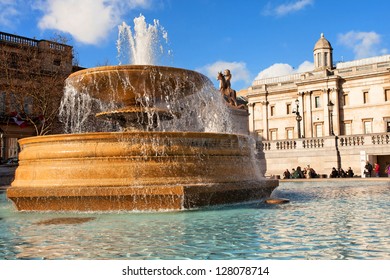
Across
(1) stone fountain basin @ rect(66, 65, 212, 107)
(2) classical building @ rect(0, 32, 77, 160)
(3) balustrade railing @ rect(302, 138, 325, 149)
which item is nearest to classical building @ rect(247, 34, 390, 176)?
(3) balustrade railing @ rect(302, 138, 325, 149)

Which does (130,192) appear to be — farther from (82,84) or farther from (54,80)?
(54,80)

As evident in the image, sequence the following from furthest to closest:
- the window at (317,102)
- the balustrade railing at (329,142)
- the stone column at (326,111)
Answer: the window at (317,102), the stone column at (326,111), the balustrade railing at (329,142)

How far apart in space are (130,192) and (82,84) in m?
3.63

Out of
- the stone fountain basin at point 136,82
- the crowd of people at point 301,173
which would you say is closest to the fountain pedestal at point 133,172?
the stone fountain basin at point 136,82

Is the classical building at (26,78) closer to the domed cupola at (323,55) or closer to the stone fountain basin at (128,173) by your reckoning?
the stone fountain basin at (128,173)

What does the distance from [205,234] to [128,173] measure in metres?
2.67

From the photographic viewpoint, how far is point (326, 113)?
176 ft

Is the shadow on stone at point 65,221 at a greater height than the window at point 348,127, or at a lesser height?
lesser

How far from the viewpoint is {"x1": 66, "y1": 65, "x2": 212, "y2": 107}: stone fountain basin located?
897 cm

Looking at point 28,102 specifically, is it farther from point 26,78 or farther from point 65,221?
point 65,221

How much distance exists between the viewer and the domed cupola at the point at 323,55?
58.7 metres

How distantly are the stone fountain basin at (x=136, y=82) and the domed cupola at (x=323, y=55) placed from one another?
168 feet

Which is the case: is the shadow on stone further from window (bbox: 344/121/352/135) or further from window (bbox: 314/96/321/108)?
window (bbox: 314/96/321/108)
